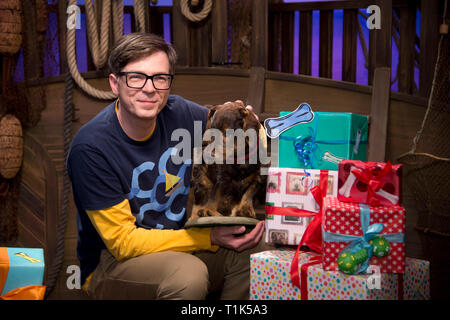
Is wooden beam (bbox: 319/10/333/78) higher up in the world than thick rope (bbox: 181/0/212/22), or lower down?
lower down

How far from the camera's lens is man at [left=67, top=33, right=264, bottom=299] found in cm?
156

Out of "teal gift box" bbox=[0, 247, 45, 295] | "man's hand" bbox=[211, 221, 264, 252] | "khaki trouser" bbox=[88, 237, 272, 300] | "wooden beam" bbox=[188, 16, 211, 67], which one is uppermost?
"wooden beam" bbox=[188, 16, 211, 67]

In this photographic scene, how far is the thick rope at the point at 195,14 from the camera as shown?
8.33ft

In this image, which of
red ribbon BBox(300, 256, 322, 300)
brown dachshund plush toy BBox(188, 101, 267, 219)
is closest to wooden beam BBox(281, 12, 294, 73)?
brown dachshund plush toy BBox(188, 101, 267, 219)

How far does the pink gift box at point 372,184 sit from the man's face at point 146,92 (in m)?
0.62

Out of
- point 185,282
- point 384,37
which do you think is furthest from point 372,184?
point 384,37

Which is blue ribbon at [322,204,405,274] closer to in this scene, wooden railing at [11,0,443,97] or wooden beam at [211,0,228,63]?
wooden railing at [11,0,443,97]

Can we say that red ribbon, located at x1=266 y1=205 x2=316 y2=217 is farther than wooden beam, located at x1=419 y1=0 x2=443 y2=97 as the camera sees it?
No

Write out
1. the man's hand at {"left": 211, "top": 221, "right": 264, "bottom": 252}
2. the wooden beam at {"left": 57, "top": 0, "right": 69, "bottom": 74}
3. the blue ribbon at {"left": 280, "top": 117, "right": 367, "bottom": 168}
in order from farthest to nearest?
1. the wooden beam at {"left": 57, "top": 0, "right": 69, "bottom": 74}
2. the blue ribbon at {"left": 280, "top": 117, "right": 367, "bottom": 168}
3. the man's hand at {"left": 211, "top": 221, "right": 264, "bottom": 252}

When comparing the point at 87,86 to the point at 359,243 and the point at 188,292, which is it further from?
the point at 359,243

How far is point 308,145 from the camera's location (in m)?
1.83

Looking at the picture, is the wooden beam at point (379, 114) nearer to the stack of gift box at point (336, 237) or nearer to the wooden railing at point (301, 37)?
the wooden railing at point (301, 37)

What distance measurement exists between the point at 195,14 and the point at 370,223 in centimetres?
156

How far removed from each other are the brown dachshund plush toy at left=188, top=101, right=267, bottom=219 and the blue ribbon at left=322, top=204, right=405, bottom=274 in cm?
32
